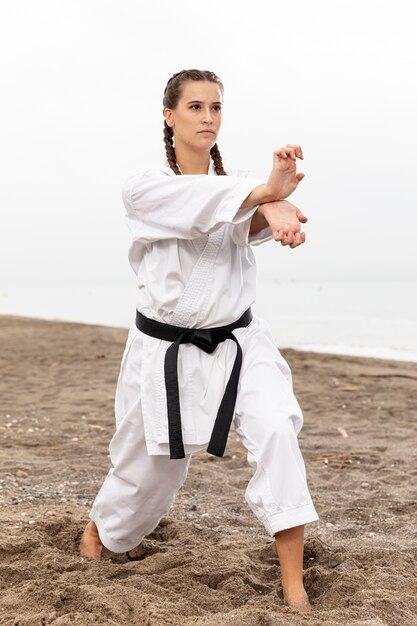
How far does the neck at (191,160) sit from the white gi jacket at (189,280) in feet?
0.35

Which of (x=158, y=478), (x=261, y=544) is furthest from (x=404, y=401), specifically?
(x=158, y=478)

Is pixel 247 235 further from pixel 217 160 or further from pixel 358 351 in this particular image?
pixel 358 351

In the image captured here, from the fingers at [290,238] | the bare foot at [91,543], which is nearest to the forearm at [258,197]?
the fingers at [290,238]

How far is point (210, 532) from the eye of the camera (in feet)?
11.5

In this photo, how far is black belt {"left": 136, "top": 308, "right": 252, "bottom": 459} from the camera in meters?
2.57

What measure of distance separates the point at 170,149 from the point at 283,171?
658 millimetres

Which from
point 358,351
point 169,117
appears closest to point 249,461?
point 169,117

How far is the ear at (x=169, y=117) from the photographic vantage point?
2.91 meters

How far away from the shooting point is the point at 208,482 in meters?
4.39

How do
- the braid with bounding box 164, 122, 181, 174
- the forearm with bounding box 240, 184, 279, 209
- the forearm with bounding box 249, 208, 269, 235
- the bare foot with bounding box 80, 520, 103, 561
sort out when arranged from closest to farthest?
the forearm with bounding box 240, 184, 279, 209, the forearm with bounding box 249, 208, 269, 235, the braid with bounding box 164, 122, 181, 174, the bare foot with bounding box 80, 520, 103, 561

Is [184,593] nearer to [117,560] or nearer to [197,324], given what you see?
[117,560]

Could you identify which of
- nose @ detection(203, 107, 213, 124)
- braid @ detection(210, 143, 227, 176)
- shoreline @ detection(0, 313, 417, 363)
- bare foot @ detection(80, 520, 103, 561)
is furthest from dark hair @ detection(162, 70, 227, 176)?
shoreline @ detection(0, 313, 417, 363)

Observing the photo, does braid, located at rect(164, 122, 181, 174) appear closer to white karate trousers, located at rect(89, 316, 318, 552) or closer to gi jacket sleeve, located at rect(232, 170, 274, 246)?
gi jacket sleeve, located at rect(232, 170, 274, 246)

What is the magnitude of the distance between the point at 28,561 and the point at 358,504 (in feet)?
6.16
